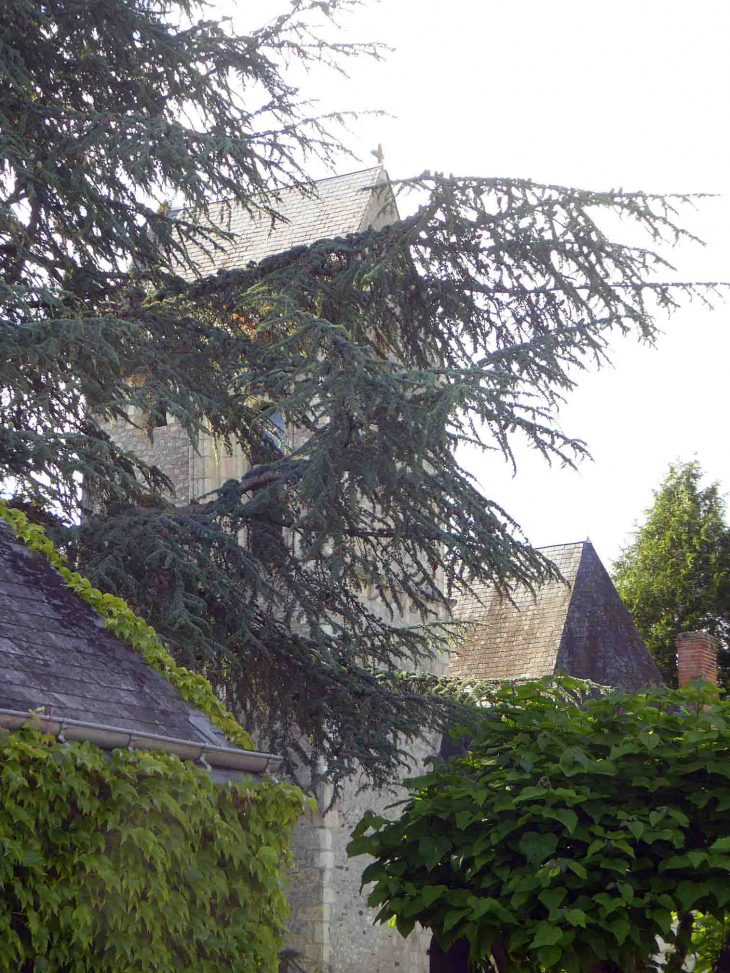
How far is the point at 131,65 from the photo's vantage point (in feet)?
32.8

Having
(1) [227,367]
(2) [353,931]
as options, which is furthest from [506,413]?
(2) [353,931]

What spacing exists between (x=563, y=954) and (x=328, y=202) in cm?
1408

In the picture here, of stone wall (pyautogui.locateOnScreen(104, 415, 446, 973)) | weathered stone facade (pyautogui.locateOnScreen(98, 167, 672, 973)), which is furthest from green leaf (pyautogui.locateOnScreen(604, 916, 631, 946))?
stone wall (pyautogui.locateOnScreen(104, 415, 446, 973))

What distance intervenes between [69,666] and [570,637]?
49.3 feet

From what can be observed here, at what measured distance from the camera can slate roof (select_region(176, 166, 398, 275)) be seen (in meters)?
17.2

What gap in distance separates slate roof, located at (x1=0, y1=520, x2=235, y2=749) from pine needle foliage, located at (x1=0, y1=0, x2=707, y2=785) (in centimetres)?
147

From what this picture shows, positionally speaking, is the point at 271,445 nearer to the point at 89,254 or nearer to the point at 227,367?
the point at 227,367

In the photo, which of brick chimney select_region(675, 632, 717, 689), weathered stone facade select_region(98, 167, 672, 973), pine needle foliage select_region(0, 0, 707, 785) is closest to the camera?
pine needle foliage select_region(0, 0, 707, 785)

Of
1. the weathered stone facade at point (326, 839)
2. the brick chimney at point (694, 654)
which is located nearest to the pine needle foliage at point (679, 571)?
the brick chimney at point (694, 654)

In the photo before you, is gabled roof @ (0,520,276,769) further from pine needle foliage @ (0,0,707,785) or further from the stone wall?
the stone wall

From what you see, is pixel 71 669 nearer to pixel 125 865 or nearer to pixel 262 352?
pixel 125 865

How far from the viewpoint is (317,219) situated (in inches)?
693

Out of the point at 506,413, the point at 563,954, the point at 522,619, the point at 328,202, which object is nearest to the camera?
the point at 563,954

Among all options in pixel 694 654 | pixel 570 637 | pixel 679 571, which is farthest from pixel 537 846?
pixel 679 571
